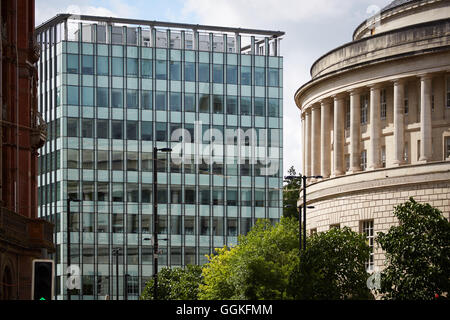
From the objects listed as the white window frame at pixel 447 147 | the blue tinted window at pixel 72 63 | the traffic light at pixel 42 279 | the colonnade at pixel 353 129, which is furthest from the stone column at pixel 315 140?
the traffic light at pixel 42 279

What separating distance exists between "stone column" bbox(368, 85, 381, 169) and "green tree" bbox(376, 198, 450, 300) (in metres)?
29.0

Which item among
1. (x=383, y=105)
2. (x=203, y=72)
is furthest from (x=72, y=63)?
(x=383, y=105)

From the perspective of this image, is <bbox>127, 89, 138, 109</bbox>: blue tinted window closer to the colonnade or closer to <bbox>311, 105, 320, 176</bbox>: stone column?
the colonnade

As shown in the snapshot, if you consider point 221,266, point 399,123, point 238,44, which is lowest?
point 221,266

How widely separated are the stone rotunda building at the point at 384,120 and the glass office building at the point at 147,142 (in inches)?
1005

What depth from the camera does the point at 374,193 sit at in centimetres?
7888

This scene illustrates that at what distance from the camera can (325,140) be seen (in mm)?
89188

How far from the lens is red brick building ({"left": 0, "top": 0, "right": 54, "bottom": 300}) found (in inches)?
1677

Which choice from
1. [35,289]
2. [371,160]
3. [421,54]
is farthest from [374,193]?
[35,289]

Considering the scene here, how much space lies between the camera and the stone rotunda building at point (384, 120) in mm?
76312

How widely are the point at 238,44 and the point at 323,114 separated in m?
30.3

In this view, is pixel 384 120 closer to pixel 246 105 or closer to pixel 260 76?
pixel 246 105

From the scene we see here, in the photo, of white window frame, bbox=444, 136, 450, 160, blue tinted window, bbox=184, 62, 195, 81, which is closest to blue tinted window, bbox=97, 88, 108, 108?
blue tinted window, bbox=184, 62, 195, 81
